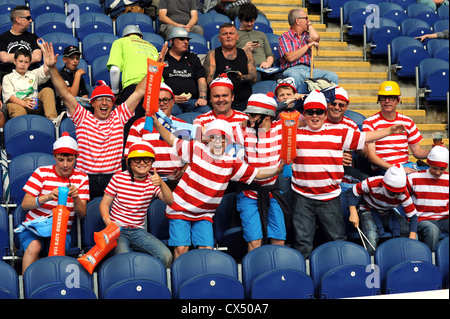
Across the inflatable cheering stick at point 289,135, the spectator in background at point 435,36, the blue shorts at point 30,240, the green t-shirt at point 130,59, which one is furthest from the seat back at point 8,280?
the spectator in background at point 435,36

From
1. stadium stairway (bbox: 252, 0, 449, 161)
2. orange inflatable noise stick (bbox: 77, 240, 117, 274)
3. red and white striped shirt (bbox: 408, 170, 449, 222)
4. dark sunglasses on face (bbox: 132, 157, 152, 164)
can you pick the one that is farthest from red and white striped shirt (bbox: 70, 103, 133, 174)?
stadium stairway (bbox: 252, 0, 449, 161)

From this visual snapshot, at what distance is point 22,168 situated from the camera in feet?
19.1

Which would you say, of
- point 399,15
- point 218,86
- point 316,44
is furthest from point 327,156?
point 399,15

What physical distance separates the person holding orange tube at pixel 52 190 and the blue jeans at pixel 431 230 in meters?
2.58

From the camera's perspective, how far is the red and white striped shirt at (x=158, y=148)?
580 cm

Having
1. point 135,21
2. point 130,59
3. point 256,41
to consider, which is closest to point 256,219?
point 130,59

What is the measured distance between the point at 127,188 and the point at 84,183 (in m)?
0.34

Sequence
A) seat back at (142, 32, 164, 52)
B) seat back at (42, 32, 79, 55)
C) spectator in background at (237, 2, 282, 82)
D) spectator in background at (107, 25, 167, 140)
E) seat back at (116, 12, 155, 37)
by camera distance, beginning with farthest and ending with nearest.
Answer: seat back at (116, 12, 155, 37)
seat back at (142, 32, 164, 52)
seat back at (42, 32, 79, 55)
spectator in background at (237, 2, 282, 82)
spectator in background at (107, 25, 167, 140)

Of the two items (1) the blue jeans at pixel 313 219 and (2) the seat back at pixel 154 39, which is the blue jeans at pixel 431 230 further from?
(2) the seat back at pixel 154 39

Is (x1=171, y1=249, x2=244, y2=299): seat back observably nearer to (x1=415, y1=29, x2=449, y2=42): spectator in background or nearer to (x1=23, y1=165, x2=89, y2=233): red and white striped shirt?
(x1=23, y1=165, x2=89, y2=233): red and white striped shirt

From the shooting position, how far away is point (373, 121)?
251 inches

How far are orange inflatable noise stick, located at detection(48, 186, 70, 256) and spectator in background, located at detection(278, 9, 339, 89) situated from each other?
302 cm

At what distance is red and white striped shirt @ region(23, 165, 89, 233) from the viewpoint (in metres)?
5.33

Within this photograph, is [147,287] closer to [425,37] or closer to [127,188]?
[127,188]
